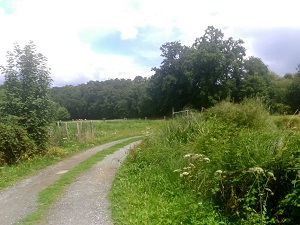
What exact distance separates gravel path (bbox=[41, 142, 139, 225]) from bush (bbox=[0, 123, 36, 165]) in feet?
13.5

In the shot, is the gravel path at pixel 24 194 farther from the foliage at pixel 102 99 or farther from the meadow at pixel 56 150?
the foliage at pixel 102 99

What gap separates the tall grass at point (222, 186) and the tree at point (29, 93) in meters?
7.41

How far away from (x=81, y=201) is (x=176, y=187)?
7.66ft

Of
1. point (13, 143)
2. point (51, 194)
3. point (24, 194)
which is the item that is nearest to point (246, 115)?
point (51, 194)

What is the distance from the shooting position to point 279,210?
4.79 metres

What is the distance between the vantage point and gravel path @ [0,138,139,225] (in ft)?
21.7

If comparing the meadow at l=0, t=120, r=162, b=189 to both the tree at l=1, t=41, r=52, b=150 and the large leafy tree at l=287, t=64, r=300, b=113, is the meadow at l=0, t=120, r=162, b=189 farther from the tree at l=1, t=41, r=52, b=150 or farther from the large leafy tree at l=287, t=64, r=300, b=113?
the large leafy tree at l=287, t=64, r=300, b=113

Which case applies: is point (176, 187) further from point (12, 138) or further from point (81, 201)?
point (12, 138)

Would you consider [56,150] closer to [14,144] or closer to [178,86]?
[14,144]

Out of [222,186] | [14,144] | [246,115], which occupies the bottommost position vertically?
[222,186]

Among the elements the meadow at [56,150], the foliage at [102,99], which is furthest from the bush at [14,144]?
the foliage at [102,99]

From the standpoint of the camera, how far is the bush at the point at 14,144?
498 inches

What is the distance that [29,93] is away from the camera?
14664mm

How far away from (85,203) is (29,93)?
9114 mm
